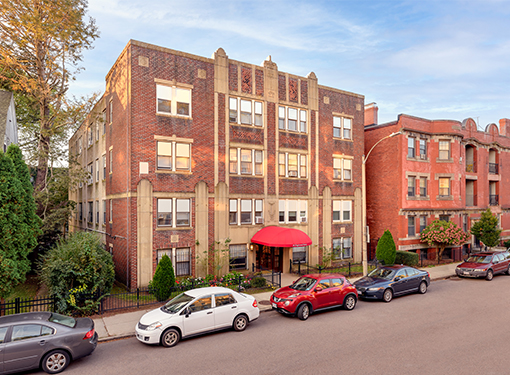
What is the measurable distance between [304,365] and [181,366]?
3542 millimetres

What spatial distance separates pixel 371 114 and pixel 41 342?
114 ft

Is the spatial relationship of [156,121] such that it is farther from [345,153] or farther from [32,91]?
[345,153]

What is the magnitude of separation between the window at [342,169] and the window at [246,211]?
7796mm

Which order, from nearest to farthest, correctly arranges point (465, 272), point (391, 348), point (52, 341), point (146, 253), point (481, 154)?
point (52, 341) < point (391, 348) < point (146, 253) < point (465, 272) < point (481, 154)

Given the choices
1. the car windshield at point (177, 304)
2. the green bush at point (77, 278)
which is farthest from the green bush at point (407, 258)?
the green bush at point (77, 278)

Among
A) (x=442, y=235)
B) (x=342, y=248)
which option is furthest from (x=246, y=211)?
(x=442, y=235)

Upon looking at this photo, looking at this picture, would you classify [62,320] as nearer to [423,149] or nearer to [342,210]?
[342,210]

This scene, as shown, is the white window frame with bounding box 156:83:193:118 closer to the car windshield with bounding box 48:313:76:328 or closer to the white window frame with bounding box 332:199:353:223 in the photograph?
the car windshield with bounding box 48:313:76:328

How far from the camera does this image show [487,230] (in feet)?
106

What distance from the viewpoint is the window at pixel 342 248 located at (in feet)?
89.4

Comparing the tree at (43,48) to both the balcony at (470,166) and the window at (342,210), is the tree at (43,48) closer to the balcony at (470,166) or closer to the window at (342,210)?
the window at (342,210)

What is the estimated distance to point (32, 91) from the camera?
26375mm

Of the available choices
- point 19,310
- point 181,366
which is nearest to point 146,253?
point 19,310

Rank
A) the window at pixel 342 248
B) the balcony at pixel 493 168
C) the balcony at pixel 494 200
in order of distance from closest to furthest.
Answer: the window at pixel 342 248 → the balcony at pixel 493 168 → the balcony at pixel 494 200
